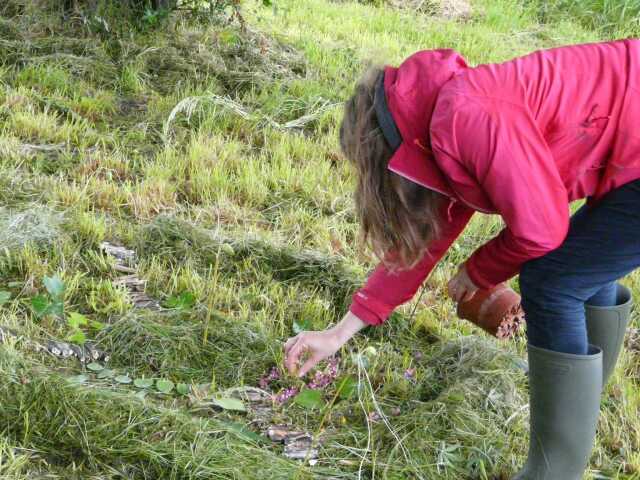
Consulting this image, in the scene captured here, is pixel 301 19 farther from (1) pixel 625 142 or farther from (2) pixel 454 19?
(1) pixel 625 142

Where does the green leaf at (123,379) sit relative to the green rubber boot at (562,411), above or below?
below

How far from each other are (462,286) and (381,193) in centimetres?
38

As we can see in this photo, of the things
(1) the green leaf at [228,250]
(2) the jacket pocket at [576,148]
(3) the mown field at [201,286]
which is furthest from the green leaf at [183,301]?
(2) the jacket pocket at [576,148]

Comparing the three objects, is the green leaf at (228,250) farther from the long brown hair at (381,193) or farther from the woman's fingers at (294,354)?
the long brown hair at (381,193)

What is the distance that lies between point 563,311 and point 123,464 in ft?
3.98

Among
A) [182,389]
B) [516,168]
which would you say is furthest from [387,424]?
[516,168]

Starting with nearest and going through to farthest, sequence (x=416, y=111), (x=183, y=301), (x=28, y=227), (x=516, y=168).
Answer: (x=516, y=168) → (x=416, y=111) → (x=183, y=301) → (x=28, y=227)

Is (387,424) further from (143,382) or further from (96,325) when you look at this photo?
(96,325)

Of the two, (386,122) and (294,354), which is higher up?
(386,122)

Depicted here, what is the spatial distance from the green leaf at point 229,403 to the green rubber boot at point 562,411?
0.84 meters

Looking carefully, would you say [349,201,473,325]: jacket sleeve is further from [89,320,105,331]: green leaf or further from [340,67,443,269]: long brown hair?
[89,320,105,331]: green leaf

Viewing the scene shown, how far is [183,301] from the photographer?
2789 mm

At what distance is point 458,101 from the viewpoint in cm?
177

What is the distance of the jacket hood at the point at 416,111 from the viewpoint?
1860 mm
